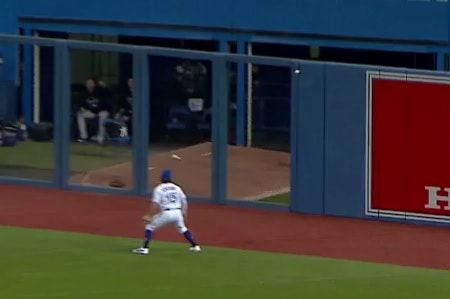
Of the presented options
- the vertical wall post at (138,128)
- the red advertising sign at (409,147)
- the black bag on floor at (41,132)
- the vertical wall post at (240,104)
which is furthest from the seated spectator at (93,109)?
the red advertising sign at (409,147)

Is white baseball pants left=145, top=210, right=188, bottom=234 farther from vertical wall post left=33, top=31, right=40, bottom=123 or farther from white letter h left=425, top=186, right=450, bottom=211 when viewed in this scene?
vertical wall post left=33, top=31, right=40, bottom=123

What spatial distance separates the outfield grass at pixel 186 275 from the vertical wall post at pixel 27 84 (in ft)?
21.9

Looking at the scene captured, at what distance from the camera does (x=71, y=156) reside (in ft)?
84.5

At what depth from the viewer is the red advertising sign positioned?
21875mm

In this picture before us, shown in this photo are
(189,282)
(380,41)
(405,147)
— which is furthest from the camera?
(380,41)

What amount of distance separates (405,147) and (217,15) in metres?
11.2

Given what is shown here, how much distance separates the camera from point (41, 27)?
34.5 meters

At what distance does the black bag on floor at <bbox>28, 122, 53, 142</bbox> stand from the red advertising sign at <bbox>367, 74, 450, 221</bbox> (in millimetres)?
6773

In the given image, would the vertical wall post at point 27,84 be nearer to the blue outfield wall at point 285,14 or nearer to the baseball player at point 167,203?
the blue outfield wall at point 285,14

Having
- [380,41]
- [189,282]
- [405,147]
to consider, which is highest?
[380,41]

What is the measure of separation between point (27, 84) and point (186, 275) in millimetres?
12465

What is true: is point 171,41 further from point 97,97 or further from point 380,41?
point 97,97

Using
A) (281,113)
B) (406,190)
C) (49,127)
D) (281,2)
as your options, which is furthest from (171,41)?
(406,190)

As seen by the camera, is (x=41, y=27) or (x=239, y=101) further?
(x=41, y=27)
